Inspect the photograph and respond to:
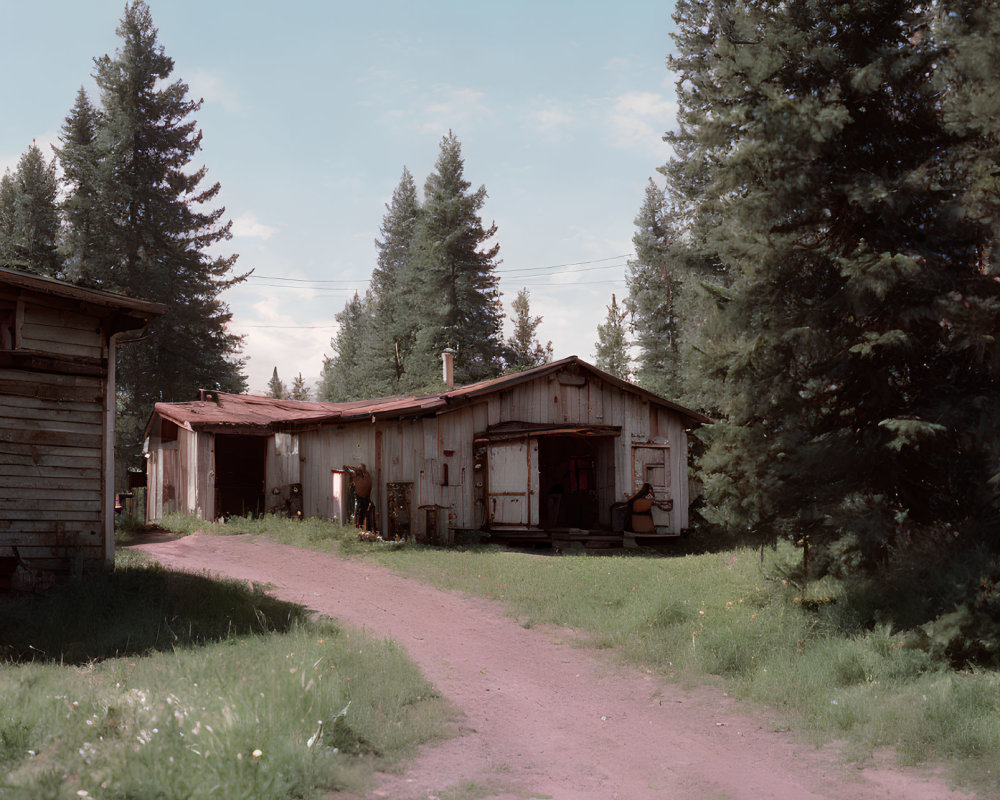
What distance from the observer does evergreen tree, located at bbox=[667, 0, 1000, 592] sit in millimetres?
9219

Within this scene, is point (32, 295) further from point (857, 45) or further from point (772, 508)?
point (857, 45)

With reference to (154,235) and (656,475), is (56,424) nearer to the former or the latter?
(656,475)

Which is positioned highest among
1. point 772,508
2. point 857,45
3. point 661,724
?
point 857,45

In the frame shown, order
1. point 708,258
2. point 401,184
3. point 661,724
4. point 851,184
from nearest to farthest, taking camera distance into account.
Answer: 1. point 661,724
2. point 851,184
3. point 708,258
4. point 401,184

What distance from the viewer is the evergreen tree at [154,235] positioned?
33531 mm

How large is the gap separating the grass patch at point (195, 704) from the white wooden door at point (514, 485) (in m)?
10.4

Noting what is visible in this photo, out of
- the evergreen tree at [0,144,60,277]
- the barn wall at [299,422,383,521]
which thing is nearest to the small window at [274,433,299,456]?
the barn wall at [299,422,383,521]

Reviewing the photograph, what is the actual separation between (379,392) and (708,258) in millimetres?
25321

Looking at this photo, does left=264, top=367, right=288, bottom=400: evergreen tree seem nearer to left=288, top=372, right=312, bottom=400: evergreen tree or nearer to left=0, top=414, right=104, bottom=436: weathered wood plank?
left=288, top=372, right=312, bottom=400: evergreen tree

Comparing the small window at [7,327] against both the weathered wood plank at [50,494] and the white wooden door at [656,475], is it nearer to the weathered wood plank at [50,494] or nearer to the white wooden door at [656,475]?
the weathered wood plank at [50,494]

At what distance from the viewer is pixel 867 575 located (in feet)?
32.5

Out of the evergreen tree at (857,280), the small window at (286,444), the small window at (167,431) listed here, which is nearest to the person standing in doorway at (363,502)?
the small window at (286,444)

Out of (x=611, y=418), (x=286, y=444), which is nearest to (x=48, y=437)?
(x=286, y=444)

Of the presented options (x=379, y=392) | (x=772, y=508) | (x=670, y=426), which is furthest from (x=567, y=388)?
(x=379, y=392)
